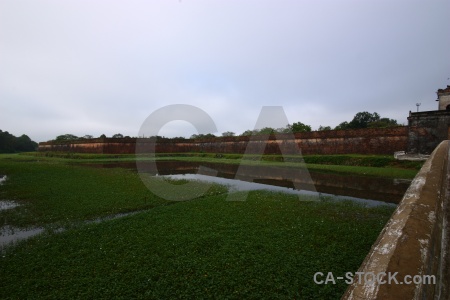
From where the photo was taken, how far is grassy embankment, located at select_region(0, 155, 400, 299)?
321cm

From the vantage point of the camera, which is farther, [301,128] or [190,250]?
[301,128]

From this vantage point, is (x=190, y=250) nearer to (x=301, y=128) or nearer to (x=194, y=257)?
(x=194, y=257)

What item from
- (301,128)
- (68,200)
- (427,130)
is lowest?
(68,200)

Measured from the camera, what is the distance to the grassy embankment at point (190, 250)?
3209mm

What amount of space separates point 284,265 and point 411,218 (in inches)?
89.6

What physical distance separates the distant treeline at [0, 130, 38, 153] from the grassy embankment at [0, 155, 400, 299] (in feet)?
260

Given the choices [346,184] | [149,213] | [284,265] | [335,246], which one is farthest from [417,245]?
[346,184]

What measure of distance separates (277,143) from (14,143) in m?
80.3

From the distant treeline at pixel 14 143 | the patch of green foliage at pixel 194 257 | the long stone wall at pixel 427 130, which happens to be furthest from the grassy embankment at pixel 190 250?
the distant treeline at pixel 14 143

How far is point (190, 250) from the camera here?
432 centimetres

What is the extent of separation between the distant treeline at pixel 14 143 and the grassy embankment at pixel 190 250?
79.2 m

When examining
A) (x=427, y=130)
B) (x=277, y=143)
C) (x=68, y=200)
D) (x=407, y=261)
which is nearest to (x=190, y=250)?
(x=407, y=261)

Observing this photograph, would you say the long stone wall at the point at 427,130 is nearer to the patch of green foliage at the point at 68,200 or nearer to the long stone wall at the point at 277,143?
the long stone wall at the point at 277,143

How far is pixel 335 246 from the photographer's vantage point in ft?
14.2
